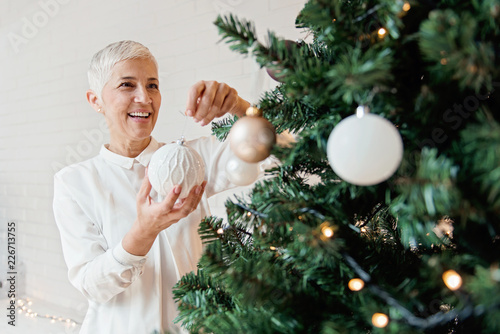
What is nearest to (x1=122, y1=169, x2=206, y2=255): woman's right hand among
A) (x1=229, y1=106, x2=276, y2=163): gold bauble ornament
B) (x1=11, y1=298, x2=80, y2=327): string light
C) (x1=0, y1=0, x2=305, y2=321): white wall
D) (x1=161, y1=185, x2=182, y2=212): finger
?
(x1=161, y1=185, x2=182, y2=212): finger

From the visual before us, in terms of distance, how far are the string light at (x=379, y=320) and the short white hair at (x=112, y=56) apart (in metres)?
0.87

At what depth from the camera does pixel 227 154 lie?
0.97 metres

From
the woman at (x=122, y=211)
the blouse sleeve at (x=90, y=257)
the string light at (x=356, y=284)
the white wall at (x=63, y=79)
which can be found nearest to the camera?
the string light at (x=356, y=284)

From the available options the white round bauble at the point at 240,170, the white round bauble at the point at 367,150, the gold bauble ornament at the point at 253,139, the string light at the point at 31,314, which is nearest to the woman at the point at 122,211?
the white round bauble at the point at 240,170

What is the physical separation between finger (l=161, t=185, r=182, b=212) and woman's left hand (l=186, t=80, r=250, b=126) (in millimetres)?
122

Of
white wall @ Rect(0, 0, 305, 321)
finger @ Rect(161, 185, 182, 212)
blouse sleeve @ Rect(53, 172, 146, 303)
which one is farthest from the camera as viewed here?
white wall @ Rect(0, 0, 305, 321)

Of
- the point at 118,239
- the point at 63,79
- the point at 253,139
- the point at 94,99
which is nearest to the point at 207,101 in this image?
the point at 253,139

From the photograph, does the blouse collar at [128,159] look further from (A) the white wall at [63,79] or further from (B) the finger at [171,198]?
(A) the white wall at [63,79]

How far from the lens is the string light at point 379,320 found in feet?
0.99

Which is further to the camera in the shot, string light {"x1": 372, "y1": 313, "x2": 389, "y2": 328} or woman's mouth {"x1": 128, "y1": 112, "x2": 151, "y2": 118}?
woman's mouth {"x1": 128, "y1": 112, "x2": 151, "y2": 118}

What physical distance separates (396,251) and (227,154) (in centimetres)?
58

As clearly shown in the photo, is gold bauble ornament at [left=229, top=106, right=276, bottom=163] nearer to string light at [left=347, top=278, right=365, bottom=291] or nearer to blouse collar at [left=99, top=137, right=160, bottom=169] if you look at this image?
string light at [left=347, top=278, right=365, bottom=291]

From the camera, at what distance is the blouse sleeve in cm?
80

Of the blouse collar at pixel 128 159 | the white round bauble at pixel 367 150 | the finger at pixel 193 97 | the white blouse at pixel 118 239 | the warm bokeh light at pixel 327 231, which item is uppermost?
the white round bauble at pixel 367 150
